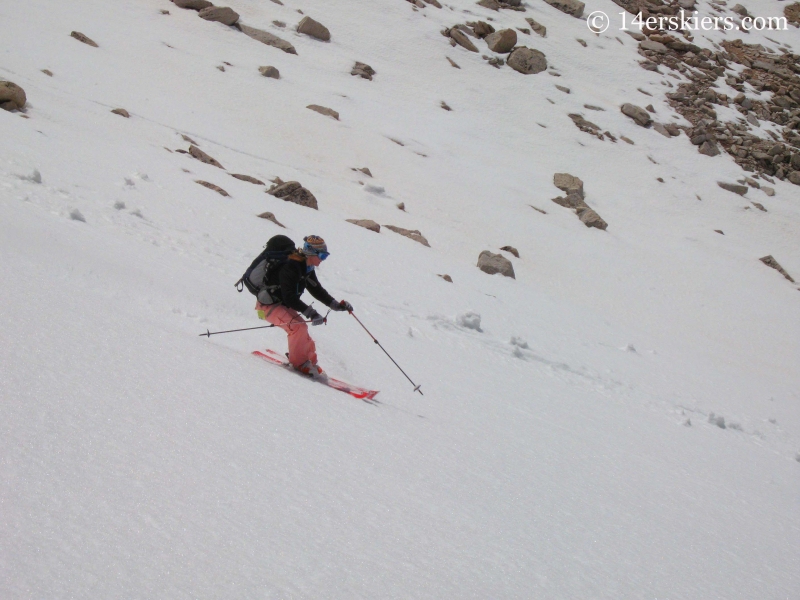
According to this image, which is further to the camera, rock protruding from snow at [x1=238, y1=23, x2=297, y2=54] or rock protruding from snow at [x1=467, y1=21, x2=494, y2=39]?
rock protruding from snow at [x1=467, y1=21, x2=494, y2=39]

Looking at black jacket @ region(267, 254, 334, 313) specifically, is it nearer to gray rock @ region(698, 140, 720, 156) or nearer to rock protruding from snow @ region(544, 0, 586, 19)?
gray rock @ region(698, 140, 720, 156)

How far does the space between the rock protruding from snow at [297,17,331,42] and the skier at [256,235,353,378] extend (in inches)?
963

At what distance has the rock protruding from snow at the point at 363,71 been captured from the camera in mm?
26719

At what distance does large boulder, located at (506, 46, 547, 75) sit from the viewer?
31312 millimetres

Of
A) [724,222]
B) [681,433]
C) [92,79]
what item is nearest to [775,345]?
[724,222]

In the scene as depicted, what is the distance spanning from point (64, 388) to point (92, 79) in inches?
702

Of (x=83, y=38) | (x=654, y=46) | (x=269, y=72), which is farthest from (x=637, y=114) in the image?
(x=83, y=38)

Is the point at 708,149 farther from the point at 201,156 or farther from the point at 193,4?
the point at 201,156

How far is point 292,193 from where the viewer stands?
14.9 meters

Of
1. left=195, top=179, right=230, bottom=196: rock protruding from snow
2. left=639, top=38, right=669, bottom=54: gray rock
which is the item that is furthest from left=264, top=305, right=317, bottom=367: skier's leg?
left=639, top=38, right=669, bottom=54: gray rock

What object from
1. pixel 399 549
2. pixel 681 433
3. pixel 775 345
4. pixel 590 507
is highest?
pixel 399 549

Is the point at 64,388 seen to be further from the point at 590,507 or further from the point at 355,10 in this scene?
the point at 355,10

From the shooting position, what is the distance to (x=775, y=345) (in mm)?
18578

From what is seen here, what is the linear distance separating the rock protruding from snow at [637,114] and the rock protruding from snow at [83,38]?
75.9 feet
